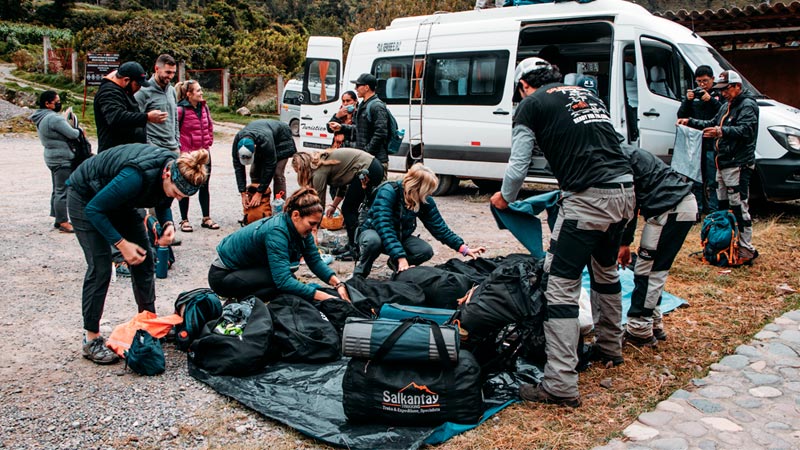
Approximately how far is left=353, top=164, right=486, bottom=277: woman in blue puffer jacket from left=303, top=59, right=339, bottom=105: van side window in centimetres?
775

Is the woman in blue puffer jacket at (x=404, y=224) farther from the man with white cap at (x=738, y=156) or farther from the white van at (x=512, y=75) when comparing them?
the white van at (x=512, y=75)

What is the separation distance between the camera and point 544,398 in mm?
3879

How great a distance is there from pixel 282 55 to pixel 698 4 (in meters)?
18.8

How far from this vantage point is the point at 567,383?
3846 mm

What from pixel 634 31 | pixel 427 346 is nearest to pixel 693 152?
pixel 634 31

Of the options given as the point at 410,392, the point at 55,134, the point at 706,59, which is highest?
the point at 706,59

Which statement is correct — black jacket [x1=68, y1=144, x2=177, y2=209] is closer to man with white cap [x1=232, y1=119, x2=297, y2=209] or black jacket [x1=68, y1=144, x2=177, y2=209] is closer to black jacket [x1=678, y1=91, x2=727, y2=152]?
man with white cap [x1=232, y1=119, x2=297, y2=209]

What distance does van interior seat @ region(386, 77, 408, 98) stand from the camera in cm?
1117

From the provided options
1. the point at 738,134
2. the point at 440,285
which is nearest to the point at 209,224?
the point at 440,285

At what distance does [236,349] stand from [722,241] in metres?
5.08

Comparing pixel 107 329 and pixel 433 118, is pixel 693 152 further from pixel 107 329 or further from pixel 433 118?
pixel 107 329

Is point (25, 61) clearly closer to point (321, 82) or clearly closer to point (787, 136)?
point (321, 82)

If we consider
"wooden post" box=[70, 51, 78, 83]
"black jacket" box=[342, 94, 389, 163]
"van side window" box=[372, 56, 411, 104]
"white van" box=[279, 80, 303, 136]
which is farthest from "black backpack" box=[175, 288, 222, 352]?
"wooden post" box=[70, 51, 78, 83]

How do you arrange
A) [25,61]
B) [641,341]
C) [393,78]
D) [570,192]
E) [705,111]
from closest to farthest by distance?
[570,192]
[641,341]
[705,111]
[393,78]
[25,61]
